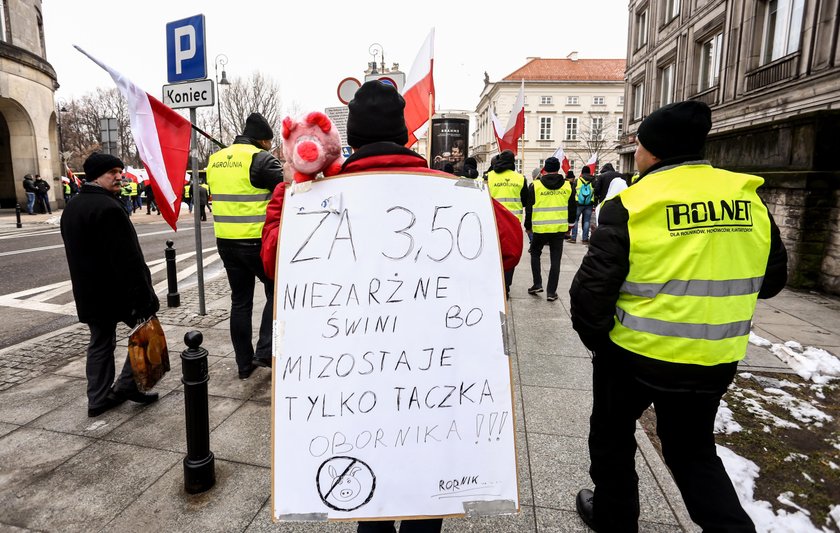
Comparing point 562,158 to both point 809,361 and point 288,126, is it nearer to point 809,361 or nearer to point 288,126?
point 809,361

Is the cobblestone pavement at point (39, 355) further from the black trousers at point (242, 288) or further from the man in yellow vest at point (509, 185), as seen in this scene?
the man in yellow vest at point (509, 185)

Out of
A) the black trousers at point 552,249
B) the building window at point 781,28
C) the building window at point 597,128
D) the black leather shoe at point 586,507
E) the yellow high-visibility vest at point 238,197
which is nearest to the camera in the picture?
the black leather shoe at point 586,507

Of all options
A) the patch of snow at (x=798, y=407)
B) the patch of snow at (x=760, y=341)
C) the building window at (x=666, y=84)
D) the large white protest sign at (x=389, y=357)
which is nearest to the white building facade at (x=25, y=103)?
the large white protest sign at (x=389, y=357)

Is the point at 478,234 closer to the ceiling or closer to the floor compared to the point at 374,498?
closer to the ceiling

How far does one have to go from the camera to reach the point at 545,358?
493cm

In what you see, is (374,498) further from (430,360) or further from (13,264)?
(13,264)

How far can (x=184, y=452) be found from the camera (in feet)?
10.5

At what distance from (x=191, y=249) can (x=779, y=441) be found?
506 inches

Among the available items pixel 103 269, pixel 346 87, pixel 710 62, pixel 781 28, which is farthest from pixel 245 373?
pixel 710 62

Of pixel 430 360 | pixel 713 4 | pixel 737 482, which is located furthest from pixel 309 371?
pixel 713 4

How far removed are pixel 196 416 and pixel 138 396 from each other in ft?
4.83

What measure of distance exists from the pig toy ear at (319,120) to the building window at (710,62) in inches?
827

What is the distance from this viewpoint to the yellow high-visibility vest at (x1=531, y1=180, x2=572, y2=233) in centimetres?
703

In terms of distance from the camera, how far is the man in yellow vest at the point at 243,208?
4.14 metres
